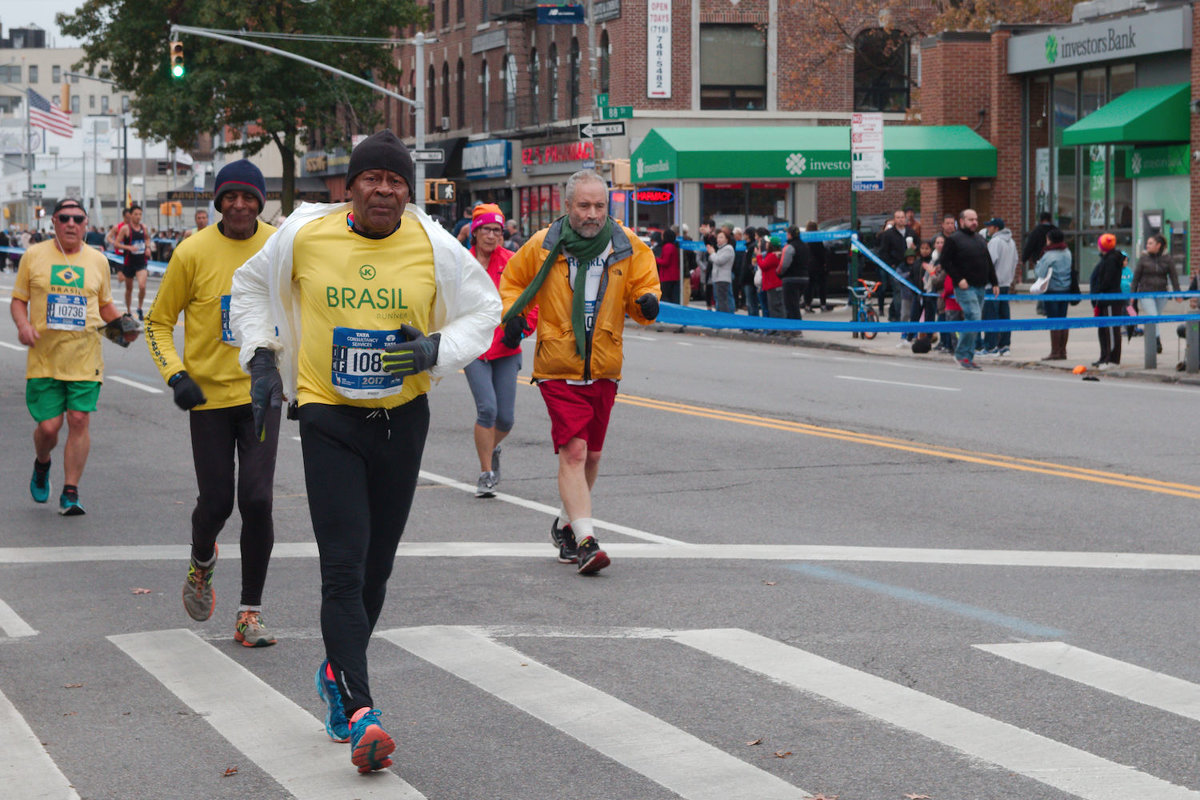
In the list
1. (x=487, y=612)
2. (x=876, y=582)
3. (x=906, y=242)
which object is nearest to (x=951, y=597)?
A: (x=876, y=582)

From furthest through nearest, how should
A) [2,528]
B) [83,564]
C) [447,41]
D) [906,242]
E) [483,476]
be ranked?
[447,41]
[906,242]
[483,476]
[2,528]
[83,564]

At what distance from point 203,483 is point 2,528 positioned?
3.54 metres

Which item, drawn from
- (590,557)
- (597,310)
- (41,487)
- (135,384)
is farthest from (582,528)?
(135,384)

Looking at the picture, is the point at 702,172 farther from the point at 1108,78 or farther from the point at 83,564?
the point at 83,564

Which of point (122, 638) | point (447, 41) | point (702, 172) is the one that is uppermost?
point (447, 41)

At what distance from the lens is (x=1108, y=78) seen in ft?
112

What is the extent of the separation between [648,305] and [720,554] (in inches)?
56.7

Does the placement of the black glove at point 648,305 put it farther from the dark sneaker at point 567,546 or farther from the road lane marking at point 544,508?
the road lane marking at point 544,508

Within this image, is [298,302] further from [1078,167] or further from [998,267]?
[1078,167]

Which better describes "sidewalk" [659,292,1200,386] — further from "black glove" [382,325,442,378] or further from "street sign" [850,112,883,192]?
"black glove" [382,325,442,378]

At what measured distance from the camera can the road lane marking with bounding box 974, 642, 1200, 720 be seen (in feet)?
19.5

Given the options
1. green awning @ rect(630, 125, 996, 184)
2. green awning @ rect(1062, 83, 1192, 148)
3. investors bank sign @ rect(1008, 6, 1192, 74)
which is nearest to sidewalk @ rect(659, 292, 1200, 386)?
green awning @ rect(1062, 83, 1192, 148)

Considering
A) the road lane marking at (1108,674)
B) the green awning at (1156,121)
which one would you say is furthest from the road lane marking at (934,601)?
the green awning at (1156,121)

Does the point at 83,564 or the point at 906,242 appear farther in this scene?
the point at 906,242
